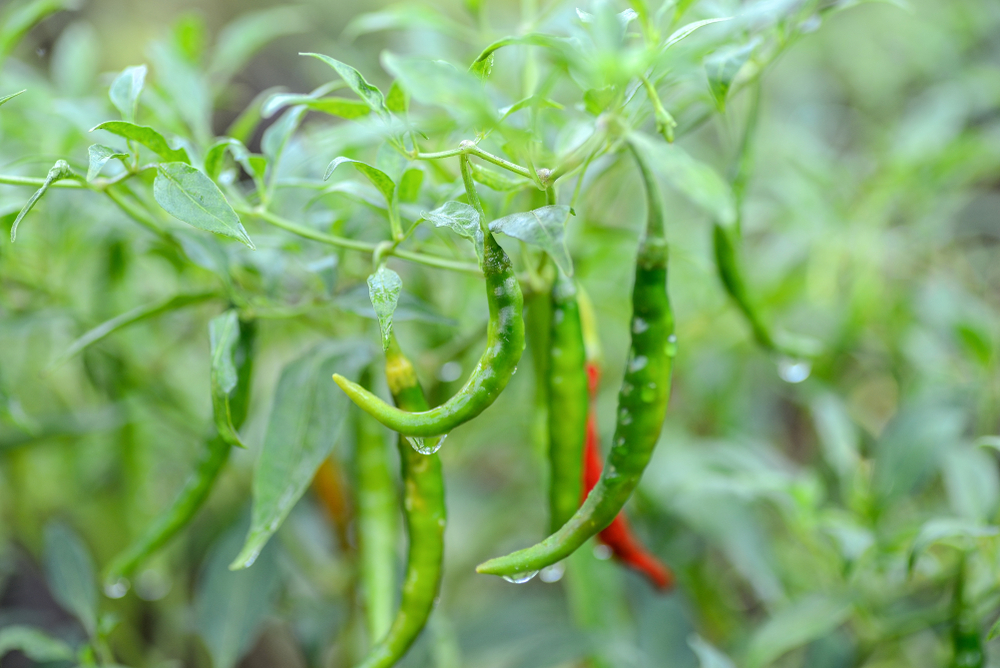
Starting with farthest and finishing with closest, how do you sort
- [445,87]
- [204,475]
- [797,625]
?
[797,625] < [204,475] < [445,87]

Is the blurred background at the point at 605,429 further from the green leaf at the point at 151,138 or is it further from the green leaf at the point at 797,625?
the green leaf at the point at 151,138

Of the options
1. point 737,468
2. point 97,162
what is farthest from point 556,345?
point 737,468

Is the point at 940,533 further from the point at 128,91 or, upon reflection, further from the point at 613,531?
the point at 128,91

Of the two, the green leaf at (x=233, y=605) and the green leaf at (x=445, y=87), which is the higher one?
the green leaf at (x=445, y=87)

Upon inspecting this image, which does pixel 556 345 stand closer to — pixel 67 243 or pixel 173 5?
pixel 67 243

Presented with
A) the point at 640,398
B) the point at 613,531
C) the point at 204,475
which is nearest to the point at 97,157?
the point at 204,475

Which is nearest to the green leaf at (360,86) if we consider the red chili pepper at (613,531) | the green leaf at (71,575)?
the red chili pepper at (613,531)

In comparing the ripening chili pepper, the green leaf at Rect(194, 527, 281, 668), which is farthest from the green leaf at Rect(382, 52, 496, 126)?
the green leaf at Rect(194, 527, 281, 668)

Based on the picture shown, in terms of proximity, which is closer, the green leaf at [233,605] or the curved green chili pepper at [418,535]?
the curved green chili pepper at [418,535]
